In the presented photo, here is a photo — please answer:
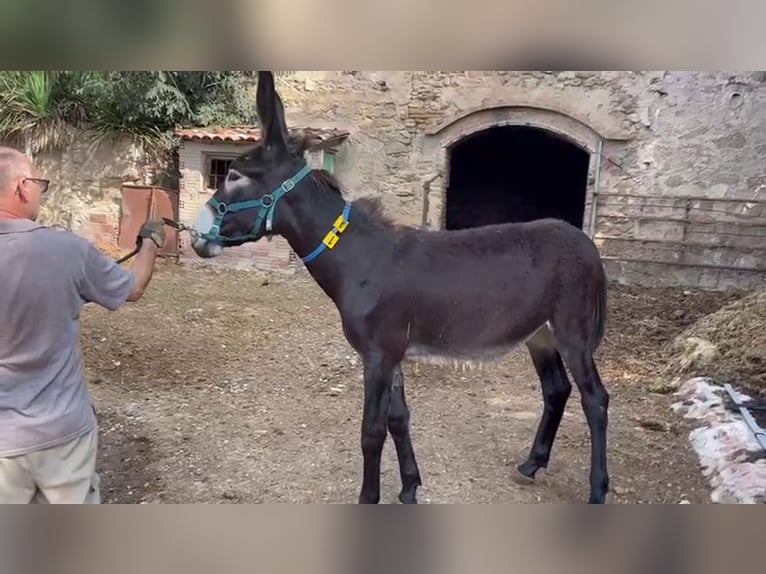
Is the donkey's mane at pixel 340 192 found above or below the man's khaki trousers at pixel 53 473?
above

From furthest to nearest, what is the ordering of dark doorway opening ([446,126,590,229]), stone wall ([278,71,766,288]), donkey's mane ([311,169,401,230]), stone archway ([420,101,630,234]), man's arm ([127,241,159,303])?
dark doorway opening ([446,126,590,229]) < stone archway ([420,101,630,234]) < stone wall ([278,71,766,288]) < donkey's mane ([311,169,401,230]) < man's arm ([127,241,159,303])

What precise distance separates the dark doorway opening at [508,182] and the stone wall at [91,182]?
4.03 ft

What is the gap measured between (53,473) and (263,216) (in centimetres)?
98

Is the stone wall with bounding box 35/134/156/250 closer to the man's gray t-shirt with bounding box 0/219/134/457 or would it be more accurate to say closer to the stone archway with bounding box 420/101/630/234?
the man's gray t-shirt with bounding box 0/219/134/457

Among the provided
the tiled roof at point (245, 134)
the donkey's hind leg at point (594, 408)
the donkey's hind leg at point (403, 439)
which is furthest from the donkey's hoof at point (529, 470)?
the tiled roof at point (245, 134)

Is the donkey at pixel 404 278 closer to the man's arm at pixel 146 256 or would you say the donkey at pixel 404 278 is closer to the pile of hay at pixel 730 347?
the man's arm at pixel 146 256

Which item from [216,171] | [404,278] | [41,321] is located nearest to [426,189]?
[404,278]

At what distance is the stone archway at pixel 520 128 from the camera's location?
98.5 inches

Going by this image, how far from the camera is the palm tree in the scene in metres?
2.43

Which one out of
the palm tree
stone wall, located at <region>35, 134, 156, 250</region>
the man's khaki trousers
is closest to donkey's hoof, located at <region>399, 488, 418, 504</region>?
the man's khaki trousers

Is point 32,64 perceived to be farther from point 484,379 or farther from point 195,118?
point 484,379

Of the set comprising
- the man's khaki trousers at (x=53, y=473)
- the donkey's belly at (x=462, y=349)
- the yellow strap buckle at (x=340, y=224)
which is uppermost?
the yellow strap buckle at (x=340, y=224)

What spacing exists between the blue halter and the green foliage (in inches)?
13.3
